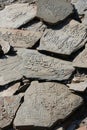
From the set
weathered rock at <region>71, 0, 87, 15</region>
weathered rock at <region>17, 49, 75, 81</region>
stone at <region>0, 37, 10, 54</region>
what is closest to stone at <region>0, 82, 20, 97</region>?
weathered rock at <region>17, 49, 75, 81</region>

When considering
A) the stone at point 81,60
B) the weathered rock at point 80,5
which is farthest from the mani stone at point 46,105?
the weathered rock at point 80,5

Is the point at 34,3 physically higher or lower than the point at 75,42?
higher

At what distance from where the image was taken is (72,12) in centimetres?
439

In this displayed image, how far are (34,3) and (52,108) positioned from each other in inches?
49.0

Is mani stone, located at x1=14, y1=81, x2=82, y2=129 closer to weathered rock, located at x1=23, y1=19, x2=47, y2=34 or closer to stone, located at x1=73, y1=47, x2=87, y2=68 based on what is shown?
stone, located at x1=73, y1=47, x2=87, y2=68

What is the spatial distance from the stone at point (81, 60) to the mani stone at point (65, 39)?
0.07 meters

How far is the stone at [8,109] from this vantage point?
A: 12.9 feet

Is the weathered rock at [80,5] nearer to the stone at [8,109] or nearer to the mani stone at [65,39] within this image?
the mani stone at [65,39]

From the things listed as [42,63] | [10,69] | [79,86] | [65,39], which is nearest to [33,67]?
[42,63]

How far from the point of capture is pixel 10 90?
412cm

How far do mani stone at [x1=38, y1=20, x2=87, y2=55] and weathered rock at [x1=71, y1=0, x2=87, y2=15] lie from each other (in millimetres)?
142

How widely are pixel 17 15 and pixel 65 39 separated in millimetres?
620

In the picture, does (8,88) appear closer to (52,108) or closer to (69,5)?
(52,108)

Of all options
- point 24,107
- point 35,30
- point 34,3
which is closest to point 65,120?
point 24,107
